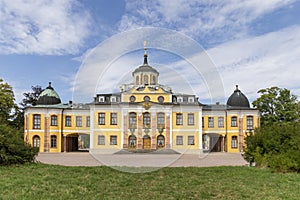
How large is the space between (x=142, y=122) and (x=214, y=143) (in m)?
10.7

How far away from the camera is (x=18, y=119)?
43.3m

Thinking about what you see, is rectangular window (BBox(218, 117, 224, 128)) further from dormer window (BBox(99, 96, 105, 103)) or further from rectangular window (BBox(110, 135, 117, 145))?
dormer window (BBox(99, 96, 105, 103))

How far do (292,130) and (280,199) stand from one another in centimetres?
666

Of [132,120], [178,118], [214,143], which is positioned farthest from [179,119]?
[214,143]

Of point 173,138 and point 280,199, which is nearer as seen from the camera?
point 280,199

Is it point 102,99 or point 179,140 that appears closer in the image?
point 179,140

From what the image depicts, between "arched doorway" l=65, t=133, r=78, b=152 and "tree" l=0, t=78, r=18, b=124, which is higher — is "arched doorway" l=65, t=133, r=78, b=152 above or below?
below

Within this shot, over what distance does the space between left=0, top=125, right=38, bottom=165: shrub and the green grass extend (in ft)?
5.45

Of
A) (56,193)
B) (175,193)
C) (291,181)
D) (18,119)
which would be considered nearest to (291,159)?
(291,181)

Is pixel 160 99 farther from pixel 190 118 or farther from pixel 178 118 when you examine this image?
pixel 190 118

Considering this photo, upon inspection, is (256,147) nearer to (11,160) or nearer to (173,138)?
(11,160)

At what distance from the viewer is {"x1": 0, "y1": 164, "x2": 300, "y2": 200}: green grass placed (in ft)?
23.4

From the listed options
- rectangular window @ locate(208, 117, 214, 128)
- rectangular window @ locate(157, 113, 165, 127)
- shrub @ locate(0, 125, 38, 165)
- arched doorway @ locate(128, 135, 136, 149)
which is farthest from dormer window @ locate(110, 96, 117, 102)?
shrub @ locate(0, 125, 38, 165)

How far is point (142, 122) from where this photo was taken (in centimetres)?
3544
